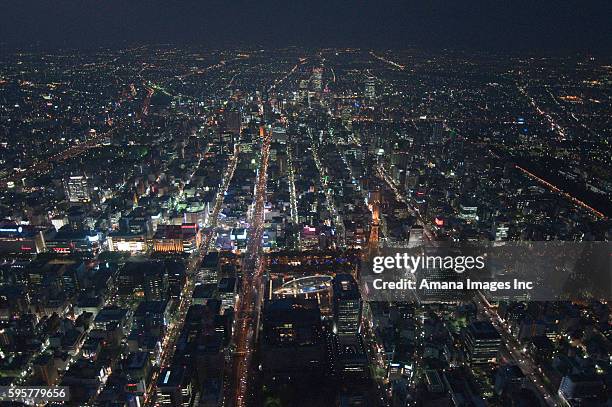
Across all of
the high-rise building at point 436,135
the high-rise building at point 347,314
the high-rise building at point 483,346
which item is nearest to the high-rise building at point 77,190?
the high-rise building at point 347,314

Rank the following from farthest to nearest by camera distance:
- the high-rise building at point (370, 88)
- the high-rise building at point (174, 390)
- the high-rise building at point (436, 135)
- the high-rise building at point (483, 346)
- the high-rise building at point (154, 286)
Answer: the high-rise building at point (370, 88)
the high-rise building at point (436, 135)
the high-rise building at point (154, 286)
the high-rise building at point (483, 346)
the high-rise building at point (174, 390)

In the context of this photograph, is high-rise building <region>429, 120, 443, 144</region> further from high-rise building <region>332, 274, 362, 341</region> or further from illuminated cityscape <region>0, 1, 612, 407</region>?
high-rise building <region>332, 274, 362, 341</region>

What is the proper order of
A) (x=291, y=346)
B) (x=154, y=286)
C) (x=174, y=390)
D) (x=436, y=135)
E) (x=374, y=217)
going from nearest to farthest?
(x=174, y=390) < (x=291, y=346) < (x=154, y=286) < (x=374, y=217) < (x=436, y=135)

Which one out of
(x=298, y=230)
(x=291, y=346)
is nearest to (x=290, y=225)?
(x=298, y=230)

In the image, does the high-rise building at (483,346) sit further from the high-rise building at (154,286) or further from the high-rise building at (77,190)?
the high-rise building at (77,190)

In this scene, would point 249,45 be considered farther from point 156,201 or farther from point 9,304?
point 9,304

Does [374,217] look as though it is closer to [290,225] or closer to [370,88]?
[290,225]
